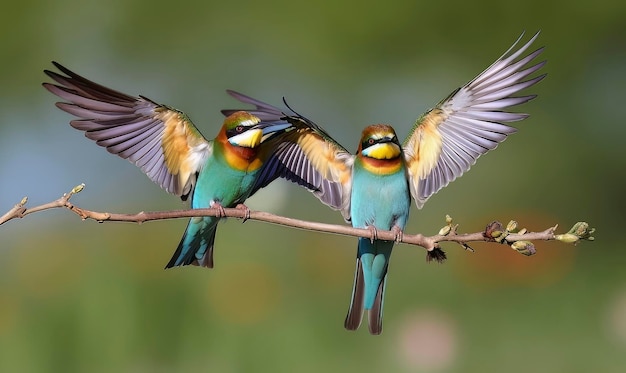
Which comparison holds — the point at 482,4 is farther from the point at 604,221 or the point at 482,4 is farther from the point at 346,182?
the point at 346,182

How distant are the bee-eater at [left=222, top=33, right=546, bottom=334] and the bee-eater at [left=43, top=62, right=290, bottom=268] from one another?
0.17 feet

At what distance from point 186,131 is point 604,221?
110 inches

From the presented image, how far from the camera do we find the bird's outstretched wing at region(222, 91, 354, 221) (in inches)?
52.1

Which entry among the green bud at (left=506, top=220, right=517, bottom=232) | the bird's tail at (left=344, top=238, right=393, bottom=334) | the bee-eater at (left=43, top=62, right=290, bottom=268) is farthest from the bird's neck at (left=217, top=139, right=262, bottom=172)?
the green bud at (left=506, top=220, right=517, bottom=232)

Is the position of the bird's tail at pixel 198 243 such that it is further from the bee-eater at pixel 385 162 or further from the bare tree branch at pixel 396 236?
the bare tree branch at pixel 396 236

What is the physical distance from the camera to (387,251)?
1.39m

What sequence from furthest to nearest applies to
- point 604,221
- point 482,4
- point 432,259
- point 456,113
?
point 482,4 < point 604,221 < point 456,113 < point 432,259

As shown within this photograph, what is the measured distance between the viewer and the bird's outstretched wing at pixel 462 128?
1.20 m

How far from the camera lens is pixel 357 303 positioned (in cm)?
136

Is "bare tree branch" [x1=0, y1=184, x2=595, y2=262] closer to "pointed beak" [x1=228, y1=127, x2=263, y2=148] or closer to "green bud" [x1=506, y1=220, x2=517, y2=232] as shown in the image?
"green bud" [x1=506, y1=220, x2=517, y2=232]

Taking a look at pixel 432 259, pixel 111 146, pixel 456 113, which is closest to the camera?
pixel 432 259

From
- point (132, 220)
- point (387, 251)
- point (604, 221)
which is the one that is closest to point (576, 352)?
point (604, 221)

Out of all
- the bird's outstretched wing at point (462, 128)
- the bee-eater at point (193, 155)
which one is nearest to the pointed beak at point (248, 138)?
the bee-eater at point (193, 155)

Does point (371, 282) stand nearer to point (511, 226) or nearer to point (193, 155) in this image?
point (193, 155)
